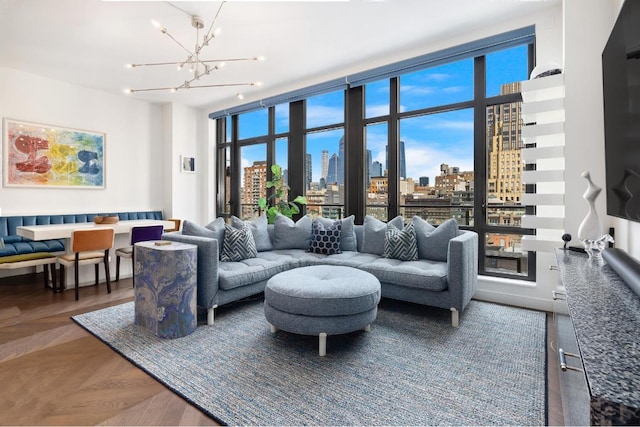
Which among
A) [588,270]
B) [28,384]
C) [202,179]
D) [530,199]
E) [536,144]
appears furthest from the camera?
[202,179]

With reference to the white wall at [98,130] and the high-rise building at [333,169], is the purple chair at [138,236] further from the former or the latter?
the high-rise building at [333,169]

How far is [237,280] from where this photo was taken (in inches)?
114

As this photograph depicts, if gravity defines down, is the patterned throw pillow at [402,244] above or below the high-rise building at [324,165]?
below

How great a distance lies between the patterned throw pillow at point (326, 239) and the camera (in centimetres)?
380

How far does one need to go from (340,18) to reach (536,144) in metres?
2.40

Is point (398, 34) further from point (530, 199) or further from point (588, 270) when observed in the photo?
point (588, 270)

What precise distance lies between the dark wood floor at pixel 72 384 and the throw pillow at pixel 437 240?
1.13 metres

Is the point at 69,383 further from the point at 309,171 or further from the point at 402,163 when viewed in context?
the point at 309,171

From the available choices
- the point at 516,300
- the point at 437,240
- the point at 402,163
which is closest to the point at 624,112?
the point at 437,240

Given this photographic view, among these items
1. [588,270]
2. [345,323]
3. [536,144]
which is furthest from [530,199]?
[345,323]

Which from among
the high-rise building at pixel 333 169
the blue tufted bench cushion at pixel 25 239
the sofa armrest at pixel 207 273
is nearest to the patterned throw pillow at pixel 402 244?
the high-rise building at pixel 333 169

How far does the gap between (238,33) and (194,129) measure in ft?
10.7

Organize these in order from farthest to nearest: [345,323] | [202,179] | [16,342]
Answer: [202,179]
[16,342]
[345,323]

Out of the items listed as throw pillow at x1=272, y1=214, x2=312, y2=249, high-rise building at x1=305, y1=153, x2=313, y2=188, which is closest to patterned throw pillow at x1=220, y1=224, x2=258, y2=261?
throw pillow at x1=272, y1=214, x2=312, y2=249
